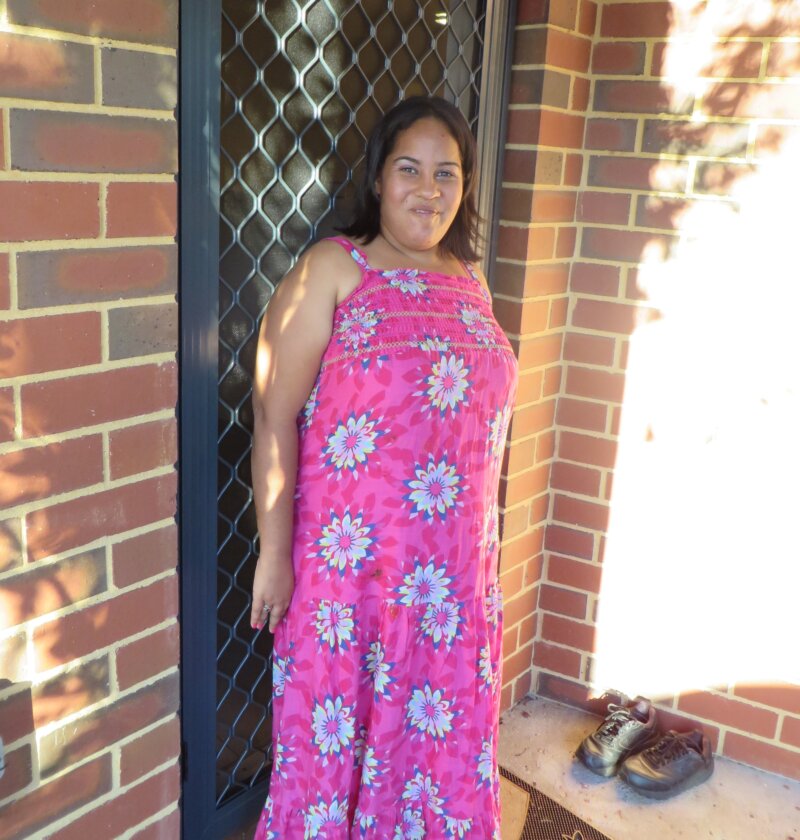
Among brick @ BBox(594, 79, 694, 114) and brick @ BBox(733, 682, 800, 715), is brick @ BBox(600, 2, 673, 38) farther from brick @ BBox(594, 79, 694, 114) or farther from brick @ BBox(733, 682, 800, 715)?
brick @ BBox(733, 682, 800, 715)

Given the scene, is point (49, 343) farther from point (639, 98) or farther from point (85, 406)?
point (639, 98)

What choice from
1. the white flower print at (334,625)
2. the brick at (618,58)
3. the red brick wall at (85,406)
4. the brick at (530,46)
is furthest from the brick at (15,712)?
the brick at (618,58)

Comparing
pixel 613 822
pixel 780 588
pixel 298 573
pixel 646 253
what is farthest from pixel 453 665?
pixel 646 253

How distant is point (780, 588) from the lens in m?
2.80

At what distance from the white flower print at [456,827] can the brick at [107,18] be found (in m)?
1.80

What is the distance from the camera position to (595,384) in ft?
9.77

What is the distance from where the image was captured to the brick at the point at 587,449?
299 cm

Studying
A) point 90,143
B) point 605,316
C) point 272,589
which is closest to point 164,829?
point 272,589

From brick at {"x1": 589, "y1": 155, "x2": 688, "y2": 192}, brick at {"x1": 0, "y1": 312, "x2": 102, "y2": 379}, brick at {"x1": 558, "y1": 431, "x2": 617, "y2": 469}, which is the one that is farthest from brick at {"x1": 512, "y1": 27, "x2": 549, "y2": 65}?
brick at {"x1": 0, "y1": 312, "x2": 102, "y2": 379}

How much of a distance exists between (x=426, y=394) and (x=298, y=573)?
0.51 m

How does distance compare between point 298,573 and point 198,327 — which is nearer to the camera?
point 198,327

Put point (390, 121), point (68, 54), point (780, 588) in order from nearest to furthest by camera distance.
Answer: point (68, 54) → point (390, 121) → point (780, 588)

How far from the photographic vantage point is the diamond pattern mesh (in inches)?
78.2

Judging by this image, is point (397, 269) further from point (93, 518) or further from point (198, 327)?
point (93, 518)
